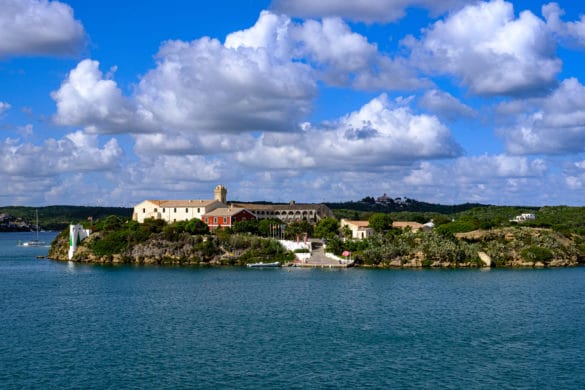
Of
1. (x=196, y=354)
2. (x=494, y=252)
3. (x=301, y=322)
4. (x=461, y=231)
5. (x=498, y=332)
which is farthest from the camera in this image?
(x=461, y=231)

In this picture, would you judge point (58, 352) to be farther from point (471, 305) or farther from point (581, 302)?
point (581, 302)

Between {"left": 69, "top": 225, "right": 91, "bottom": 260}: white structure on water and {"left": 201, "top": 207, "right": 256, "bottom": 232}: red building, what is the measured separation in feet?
76.1

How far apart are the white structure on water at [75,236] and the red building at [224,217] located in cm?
2318

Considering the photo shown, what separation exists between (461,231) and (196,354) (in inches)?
3143

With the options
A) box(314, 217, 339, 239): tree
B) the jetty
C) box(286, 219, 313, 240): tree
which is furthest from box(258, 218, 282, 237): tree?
the jetty

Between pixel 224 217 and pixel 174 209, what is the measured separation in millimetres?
14011

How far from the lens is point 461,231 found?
114m

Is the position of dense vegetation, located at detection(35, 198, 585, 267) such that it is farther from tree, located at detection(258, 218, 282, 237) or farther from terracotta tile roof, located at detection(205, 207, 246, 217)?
terracotta tile roof, located at detection(205, 207, 246, 217)

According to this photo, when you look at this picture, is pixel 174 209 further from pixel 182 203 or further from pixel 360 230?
pixel 360 230

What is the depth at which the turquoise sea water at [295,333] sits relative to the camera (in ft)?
126

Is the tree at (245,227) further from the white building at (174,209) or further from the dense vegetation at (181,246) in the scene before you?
the white building at (174,209)

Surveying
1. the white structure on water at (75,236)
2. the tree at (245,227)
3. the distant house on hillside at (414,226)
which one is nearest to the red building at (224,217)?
the tree at (245,227)

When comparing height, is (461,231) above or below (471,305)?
above

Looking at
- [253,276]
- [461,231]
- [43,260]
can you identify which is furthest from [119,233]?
[461,231]
